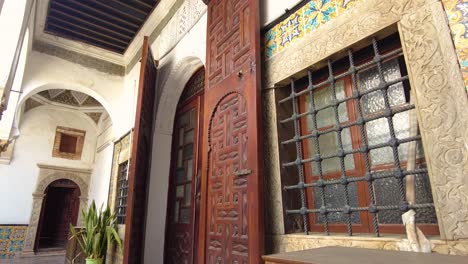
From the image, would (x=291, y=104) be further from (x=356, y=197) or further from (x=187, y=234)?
(x=187, y=234)

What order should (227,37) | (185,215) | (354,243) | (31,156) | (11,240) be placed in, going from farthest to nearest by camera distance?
(31,156) → (11,240) → (185,215) → (227,37) → (354,243)

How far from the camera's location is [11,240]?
654 cm

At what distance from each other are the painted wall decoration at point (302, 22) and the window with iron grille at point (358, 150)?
22cm

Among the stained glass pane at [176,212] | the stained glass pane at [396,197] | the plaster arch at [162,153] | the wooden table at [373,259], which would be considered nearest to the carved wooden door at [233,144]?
the stained glass pane at [396,197]

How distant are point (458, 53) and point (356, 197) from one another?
0.74 m

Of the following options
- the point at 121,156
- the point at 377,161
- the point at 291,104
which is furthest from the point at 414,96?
the point at 121,156

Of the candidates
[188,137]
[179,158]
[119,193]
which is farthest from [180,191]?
[119,193]

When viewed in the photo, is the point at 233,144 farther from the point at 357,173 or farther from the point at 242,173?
the point at 357,173

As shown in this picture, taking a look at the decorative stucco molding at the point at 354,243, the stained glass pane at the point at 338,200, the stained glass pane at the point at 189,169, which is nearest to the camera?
the decorative stucco molding at the point at 354,243

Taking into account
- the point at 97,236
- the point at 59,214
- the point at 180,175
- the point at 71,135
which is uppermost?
the point at 71,135

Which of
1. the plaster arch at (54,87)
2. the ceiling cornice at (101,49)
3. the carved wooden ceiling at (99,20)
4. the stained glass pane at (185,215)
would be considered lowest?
the stained glass pane at (185,215)

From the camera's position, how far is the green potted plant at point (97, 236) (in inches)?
136

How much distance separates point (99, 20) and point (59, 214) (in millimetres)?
7538

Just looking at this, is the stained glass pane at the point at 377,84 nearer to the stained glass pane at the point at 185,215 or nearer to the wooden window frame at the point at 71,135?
the stained glass pane at the point at 185,215
